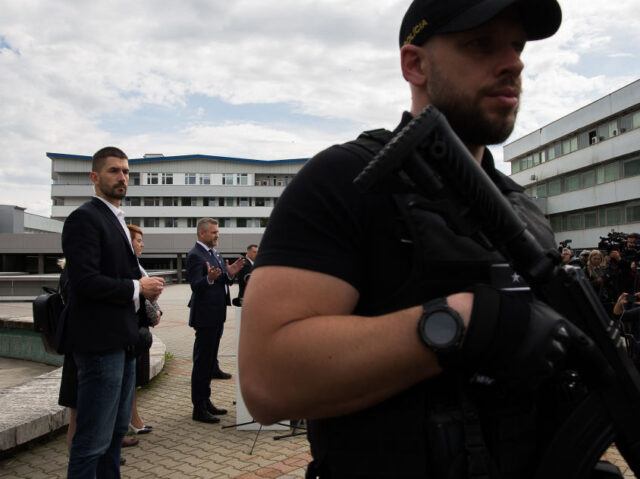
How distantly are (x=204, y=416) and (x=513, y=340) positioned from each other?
5.51 metres

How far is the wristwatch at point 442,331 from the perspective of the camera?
1.02 meters

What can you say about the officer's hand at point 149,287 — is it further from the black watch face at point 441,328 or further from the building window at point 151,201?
the building window at point 151,201

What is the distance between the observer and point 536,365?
1035mm

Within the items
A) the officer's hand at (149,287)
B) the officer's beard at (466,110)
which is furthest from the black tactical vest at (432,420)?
→ the officer's hand at (149,287)

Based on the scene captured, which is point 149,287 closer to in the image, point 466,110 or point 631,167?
point 466,110

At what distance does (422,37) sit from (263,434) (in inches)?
199

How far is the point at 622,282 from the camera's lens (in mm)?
8406

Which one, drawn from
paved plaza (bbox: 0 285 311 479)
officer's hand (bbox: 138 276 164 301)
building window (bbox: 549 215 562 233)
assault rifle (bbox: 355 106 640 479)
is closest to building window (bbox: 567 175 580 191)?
building window (bbox: 549 215 562 233)

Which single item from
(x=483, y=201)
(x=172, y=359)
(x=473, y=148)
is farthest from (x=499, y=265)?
(x=172, y=359)

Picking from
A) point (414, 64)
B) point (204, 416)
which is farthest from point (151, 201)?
point (414, 64)

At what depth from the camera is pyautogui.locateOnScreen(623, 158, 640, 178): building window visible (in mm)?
38188

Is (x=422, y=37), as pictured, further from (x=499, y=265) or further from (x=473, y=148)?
(x=499, y=265)

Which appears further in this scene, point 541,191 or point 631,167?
point 541,191

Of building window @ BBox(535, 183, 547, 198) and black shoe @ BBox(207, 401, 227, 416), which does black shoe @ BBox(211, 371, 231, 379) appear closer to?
black shoe @ BBox(207, 401, 227, 416)
